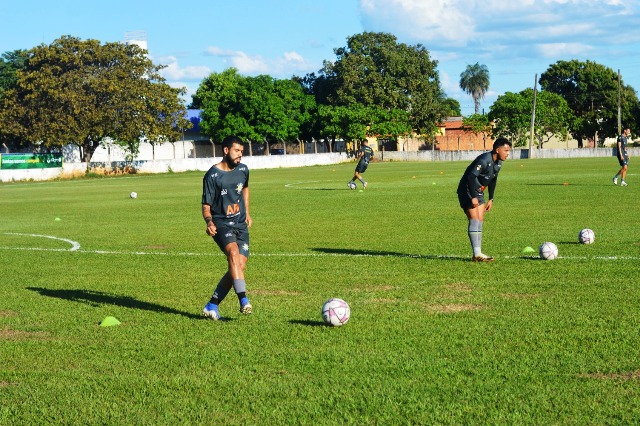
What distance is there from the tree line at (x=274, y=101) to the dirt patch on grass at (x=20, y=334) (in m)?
57.5

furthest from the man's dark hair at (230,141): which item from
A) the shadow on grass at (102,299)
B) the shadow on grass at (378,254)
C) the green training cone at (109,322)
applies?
the shadow on grass at (378,254)

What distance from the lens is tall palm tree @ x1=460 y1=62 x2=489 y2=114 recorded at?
6619 inches

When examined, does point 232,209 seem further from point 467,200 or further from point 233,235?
point 467,200

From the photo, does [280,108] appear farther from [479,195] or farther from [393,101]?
[479,195]

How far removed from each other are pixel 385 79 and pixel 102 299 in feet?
327

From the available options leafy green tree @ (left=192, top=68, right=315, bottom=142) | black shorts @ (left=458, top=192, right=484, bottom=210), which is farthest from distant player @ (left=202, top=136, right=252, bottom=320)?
leafy green tree @ (left=192, top=68, right=315, bottom=142)

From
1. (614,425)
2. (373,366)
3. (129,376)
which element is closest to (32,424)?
(129,376)

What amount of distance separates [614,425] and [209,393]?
2.93 metres

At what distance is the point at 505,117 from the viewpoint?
111 metres

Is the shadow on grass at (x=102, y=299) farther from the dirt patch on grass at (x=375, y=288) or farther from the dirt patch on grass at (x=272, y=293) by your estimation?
the dirt patch on grass at (x=375, y=288)

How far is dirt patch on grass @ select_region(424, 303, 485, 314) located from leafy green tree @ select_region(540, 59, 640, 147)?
367 feet

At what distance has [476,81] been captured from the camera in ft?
552

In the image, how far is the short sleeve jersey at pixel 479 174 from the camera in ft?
45.8

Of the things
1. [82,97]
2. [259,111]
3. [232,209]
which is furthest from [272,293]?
[259,111]
